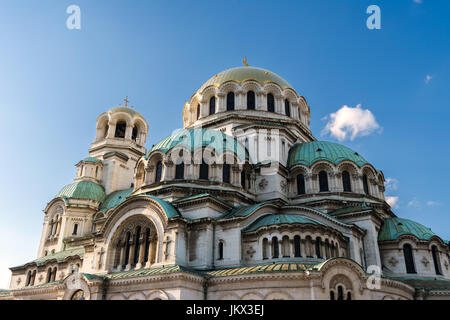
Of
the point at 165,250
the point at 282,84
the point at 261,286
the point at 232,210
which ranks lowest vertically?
the point at 261,286

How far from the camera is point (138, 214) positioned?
2542 centimetres

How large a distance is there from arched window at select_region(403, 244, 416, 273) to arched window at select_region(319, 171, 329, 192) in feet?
22.6

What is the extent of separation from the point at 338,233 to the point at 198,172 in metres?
10.3

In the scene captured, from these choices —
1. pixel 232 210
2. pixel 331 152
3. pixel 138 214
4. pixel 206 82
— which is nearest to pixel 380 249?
pixel 331 152

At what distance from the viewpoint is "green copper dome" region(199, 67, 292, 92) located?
37.6 meters

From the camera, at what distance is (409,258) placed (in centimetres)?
2805

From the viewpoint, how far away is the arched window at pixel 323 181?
3112cm

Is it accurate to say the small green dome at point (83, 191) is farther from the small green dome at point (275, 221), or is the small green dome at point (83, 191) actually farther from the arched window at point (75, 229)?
Result: the small green dome at point (275, 221)

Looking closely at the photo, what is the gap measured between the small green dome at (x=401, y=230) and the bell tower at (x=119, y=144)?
26.7 m

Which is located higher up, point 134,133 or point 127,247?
point 134,133

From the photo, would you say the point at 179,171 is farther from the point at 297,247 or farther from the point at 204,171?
the point at 297,247

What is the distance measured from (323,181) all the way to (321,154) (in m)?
2.24

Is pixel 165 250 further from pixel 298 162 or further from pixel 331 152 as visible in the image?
pixel 331 152

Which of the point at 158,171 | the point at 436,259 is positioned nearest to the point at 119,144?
the point at 158,171
